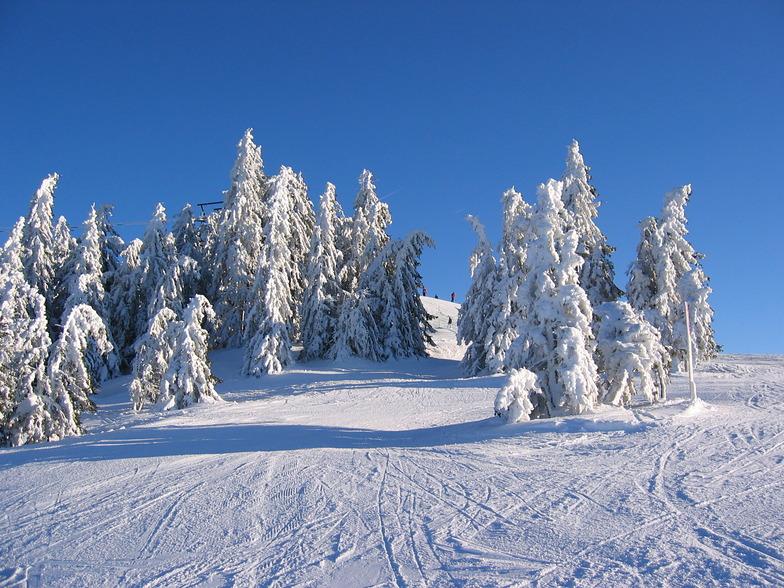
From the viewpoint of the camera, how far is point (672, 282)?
2603 centimetres

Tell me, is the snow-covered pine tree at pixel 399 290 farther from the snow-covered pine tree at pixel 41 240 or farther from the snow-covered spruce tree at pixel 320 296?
the snow-covered pine tree at pixel 41 240

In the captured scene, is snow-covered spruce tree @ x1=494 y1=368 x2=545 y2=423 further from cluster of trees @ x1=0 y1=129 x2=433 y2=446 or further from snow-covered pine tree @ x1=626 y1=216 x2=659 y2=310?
snow-covered pine tree @ x1=626 y1=216 x2=659 y2=310

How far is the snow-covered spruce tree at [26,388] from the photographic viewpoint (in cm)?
1694

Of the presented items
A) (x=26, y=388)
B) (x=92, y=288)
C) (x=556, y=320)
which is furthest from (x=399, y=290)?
(x=556, y=320)

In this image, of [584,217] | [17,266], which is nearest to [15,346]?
[17,266]

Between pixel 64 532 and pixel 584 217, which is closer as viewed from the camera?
pixel 64 532

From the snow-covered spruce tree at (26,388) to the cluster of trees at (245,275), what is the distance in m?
4.49

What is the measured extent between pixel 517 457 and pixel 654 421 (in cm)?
334

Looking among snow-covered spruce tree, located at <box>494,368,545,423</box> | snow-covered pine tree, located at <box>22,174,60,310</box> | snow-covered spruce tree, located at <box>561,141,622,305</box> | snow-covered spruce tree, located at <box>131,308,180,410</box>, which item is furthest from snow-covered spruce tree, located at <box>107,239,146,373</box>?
snow-covered spruce tree, located at <box>494,368,545,423</box>

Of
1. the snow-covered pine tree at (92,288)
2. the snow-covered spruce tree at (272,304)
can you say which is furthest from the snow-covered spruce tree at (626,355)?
the snow-covered pine tree at (92,288)

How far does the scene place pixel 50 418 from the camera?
17.2m

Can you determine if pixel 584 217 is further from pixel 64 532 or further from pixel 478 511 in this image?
pixel 64 532

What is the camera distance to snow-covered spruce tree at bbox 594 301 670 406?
12695 mm

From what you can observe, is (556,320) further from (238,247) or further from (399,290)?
(238,247)
